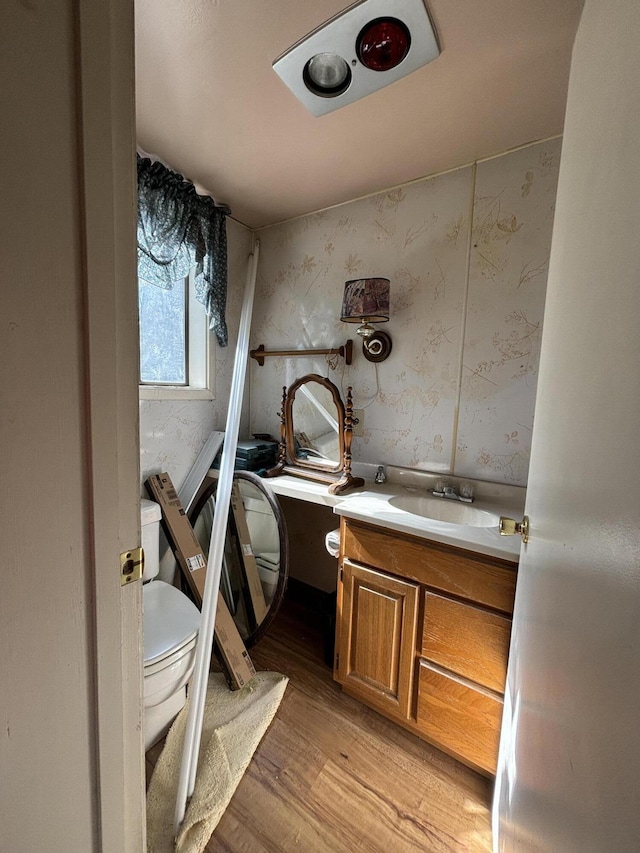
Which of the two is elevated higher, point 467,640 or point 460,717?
point 467,640

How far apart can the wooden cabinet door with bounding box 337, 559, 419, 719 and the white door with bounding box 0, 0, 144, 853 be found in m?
0.90

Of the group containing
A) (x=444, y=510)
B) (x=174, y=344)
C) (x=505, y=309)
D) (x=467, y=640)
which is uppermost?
(x=505, y=309)

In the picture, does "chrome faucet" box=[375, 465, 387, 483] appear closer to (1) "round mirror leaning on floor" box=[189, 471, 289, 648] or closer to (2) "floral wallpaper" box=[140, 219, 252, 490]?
(1) "round mirror leaning on floor" box=[189, 471, 289, 648]

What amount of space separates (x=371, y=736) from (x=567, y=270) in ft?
5.39

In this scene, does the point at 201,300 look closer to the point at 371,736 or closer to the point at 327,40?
the point at 327,40

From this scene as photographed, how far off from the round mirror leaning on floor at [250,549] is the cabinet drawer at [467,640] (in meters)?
0.72

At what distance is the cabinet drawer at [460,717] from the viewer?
105 centimetres

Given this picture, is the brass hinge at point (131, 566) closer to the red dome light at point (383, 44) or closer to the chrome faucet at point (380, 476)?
the chrome faucet at point (380, 476)

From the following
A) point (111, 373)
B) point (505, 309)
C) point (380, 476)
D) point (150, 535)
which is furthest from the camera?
point (380, 476)

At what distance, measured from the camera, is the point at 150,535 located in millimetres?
1482

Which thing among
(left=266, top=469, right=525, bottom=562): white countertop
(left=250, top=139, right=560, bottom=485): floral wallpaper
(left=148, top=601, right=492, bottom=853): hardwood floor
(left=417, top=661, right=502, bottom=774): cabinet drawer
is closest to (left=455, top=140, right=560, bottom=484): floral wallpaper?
(left=250, top=139, right=560, bottom=485): floral wallpaper

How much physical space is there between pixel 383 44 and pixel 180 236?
3.47ft

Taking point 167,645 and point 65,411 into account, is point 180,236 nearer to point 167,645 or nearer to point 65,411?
point 65,411

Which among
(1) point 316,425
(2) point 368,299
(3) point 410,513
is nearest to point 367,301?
(2) point 368,299
